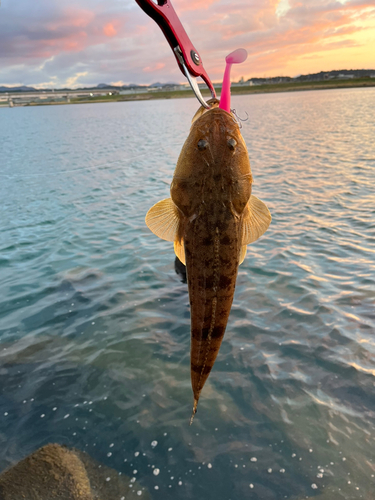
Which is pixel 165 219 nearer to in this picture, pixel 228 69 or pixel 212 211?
pixel 212 211

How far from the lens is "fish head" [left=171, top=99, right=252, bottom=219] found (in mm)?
2674

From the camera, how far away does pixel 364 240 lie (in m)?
12.4

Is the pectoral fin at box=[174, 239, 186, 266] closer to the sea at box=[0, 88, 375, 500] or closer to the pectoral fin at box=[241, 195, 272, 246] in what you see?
the pectoral fin at box=[241, 195, 272, 246]

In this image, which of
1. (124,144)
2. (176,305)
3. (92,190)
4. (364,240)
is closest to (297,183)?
(364,240)

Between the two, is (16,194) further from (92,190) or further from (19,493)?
(19,493)

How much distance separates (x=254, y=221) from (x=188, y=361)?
16.7 feet

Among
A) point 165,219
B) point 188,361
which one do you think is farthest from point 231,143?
point 188,361

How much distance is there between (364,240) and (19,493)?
12018mm

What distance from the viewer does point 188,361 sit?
7375mm

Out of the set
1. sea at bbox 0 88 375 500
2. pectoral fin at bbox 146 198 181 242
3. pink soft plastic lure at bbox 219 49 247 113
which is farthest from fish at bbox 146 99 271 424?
sea at bbox 0 88 375 500

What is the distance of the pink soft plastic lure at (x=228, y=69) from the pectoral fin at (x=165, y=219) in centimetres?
89

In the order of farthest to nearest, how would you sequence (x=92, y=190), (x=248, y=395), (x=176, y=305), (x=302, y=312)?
(x=92, y=190) → (x=176, y=305) → (x=302, y=312) → (x=248, y=395)

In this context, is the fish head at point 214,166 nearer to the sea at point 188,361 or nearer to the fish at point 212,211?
the fish at point 212,211

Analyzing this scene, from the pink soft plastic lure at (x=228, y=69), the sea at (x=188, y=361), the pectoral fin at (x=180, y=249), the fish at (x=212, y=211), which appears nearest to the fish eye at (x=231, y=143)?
the fish at (x=212, y=211)
